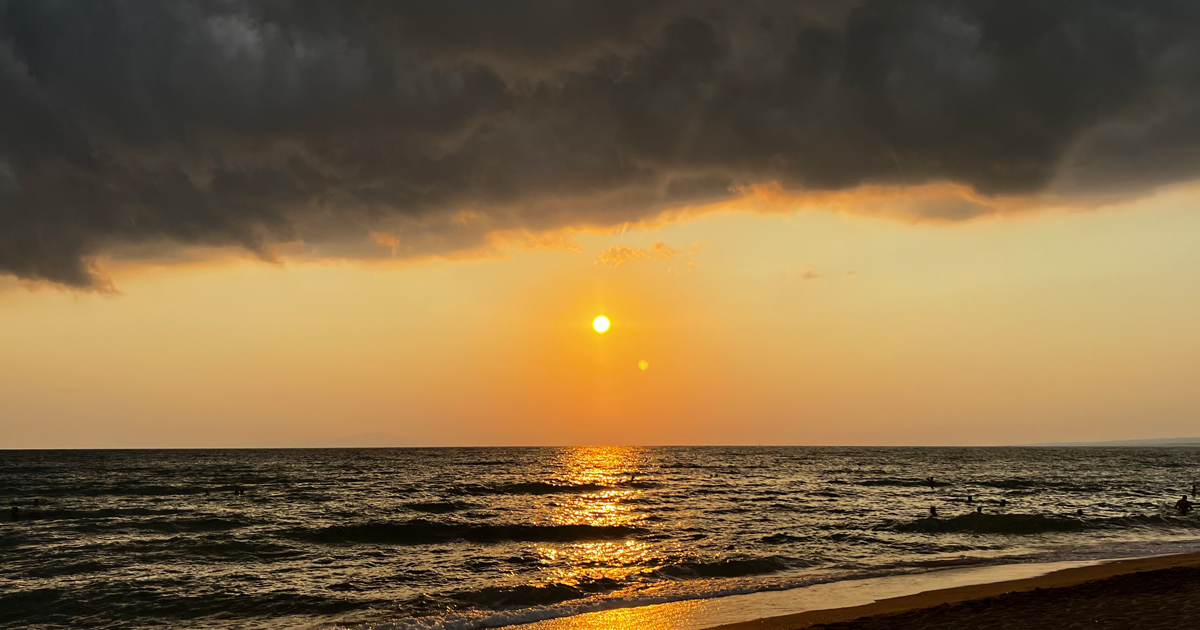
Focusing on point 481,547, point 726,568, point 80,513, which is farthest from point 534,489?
point 726,568

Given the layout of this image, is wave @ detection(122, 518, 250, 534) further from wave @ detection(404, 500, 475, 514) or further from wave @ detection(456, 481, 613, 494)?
wave @ detection(456, 481, 613, 494)

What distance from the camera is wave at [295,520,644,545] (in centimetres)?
3578

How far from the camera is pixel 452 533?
38031 mm

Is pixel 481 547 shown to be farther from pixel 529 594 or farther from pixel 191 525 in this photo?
pixel 191 525

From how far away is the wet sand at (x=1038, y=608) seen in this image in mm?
15516

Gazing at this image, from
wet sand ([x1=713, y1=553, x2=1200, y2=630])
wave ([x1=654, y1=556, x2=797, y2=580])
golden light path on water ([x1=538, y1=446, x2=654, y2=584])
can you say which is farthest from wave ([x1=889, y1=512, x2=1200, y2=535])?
wet sand ([x1=713, y1=553, x2=1200, y2=630])

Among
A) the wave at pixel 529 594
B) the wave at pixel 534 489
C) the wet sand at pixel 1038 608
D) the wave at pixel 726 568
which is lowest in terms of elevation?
the wave at pixel 534 489

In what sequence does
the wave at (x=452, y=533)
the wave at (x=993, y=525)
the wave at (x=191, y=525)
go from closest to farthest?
the wave at (x=452, y=533) → the wave at (x=993, y=525) → the wave at (x=191, y=525)

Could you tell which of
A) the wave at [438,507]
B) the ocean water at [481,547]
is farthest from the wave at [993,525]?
the wave at [438,507]

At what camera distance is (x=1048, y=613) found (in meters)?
16.5

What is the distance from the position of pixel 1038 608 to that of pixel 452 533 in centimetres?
2770

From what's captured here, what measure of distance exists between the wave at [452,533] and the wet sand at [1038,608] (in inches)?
716

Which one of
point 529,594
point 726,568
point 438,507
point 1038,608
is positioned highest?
point 1038,608

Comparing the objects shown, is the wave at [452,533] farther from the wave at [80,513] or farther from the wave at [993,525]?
the wave at [80,513]
